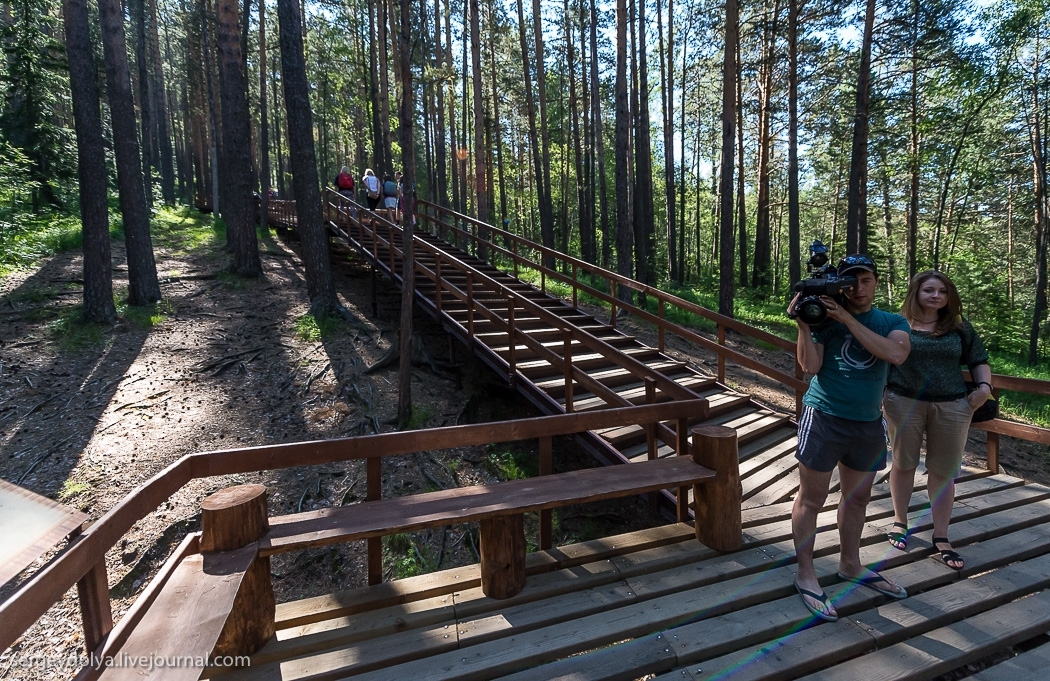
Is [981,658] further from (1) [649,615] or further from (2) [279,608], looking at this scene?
(2) [279,608]

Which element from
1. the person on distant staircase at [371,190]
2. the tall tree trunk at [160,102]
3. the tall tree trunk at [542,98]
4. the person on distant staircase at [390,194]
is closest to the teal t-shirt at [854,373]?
the person on distant staircase at [390,194]

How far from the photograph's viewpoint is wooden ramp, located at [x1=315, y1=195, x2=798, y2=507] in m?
4.69

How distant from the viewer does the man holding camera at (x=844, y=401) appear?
2484mm

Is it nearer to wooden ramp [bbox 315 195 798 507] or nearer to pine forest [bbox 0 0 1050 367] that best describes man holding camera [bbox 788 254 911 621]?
wooden ramp [bbox 315 195 798 507]

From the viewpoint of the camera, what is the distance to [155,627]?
189 centimetres

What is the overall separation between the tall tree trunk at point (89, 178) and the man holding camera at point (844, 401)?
9.61m

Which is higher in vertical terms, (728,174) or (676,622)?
(728,174)

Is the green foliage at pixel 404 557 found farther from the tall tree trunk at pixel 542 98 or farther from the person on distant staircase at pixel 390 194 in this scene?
the tall tree trunk at pixel 542 98

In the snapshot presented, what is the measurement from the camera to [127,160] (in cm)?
857

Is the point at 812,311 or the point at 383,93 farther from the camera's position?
the point at 383,93

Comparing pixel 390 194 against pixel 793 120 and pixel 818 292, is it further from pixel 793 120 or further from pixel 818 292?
pixel 818 292

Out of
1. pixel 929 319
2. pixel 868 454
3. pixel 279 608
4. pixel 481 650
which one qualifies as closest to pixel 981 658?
pixel 868 454

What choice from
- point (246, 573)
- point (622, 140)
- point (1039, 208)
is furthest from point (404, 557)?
point (1039, 208)

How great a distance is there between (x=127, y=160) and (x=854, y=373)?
35.7 feet
